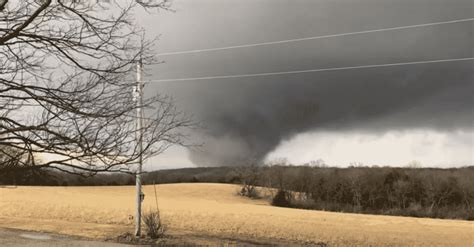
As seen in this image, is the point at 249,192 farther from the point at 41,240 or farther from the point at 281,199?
the point at 41,240

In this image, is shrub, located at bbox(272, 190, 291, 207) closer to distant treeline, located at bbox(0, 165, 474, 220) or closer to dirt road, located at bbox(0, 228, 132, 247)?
distant treeline, located at bbox(0, 165, 474, 220)

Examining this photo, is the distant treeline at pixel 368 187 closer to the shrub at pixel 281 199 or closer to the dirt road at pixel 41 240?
the shrub at pixel 281 199

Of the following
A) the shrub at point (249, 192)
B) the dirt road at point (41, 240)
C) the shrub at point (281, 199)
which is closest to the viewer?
the dirt road at point (41, 240)

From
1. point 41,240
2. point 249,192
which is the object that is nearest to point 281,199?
point 249,192

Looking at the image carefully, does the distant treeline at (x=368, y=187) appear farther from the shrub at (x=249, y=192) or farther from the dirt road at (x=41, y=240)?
the dirt road at (x=41, y=240)

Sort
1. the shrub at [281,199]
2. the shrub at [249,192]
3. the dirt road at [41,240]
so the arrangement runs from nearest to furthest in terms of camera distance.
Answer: the dirt road at [41,240] → the shrub at [281,199] → the shrub at [249,192]

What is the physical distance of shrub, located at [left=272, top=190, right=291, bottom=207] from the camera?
84100mm

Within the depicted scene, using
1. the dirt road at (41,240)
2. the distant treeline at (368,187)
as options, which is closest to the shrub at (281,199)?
the distant treeline at (368,187)

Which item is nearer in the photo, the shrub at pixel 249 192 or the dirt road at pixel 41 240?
the dirt road at pixel 41 240

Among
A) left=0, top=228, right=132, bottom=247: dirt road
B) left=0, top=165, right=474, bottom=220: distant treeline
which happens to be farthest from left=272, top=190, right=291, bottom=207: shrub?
left=0, top=228, right=132, bottom=247: dirt road

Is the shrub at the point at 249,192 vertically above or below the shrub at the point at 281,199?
above

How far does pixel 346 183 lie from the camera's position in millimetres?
102000

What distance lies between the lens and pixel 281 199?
86312 mm

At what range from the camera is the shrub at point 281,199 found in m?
84.1
